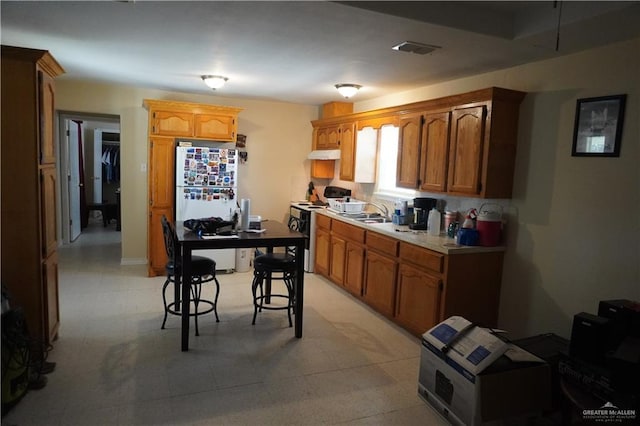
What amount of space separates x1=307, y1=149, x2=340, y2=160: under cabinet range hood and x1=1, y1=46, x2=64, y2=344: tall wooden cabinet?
3.19m

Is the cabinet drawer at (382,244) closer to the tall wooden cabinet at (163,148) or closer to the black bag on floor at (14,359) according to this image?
the tall wooden cabinet at (163,148)

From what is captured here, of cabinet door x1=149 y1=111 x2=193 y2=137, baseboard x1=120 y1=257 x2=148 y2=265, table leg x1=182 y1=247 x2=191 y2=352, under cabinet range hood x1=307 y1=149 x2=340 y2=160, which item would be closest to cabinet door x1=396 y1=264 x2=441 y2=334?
table leg x1=182 y1=247 x2=191 y2=352

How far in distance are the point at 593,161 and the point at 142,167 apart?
4925mm

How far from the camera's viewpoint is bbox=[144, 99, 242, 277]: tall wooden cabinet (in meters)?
4.91

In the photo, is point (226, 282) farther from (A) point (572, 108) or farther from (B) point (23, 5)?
(A) point (572, 108)

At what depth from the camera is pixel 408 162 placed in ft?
13.4

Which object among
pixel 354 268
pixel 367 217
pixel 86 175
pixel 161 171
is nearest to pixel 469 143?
pixel 367 217

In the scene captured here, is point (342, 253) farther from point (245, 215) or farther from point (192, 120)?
point (192, 120)

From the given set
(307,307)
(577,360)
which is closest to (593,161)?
(577,360)

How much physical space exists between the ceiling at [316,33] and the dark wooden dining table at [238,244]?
146 cm

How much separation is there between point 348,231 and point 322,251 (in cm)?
79

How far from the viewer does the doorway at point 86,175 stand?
634 centimetres

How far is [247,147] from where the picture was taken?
5.84 meters

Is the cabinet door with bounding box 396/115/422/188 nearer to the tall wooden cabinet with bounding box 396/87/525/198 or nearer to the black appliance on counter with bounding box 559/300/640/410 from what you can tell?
the tall wooden cabinet with bounding box 396/87/525/198
